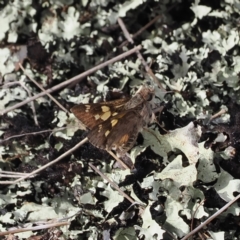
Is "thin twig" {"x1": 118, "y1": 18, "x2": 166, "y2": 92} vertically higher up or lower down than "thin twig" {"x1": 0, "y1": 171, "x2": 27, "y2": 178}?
higher up

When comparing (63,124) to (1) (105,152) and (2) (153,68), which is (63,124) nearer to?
(1) (105,152)

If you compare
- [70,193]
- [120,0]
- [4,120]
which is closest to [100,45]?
[120,0]

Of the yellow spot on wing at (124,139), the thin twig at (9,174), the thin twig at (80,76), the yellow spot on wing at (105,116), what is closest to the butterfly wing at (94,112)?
the yellow spot on wing at (105,116)

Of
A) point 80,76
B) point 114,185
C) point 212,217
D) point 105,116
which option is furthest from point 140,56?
point 212,217

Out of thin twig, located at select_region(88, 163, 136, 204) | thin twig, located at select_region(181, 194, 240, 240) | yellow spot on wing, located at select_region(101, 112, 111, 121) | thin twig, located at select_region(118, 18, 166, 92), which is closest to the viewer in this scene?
thin twig, located at select_region(181, 194, 240, 240)

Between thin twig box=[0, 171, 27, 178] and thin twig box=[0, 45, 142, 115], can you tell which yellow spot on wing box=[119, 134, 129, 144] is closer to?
thin twig box=[0, 171, 27, 178]

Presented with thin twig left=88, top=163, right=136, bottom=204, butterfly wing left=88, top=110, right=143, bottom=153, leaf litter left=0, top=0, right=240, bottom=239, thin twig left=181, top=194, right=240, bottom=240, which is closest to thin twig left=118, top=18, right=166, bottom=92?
leaf litter left=0, top=0, right=240, bottom=239
